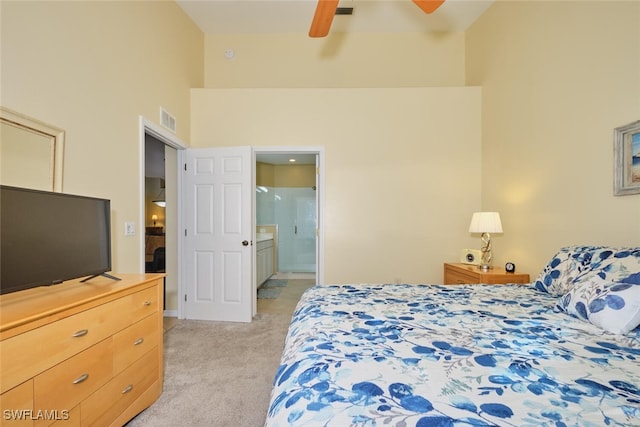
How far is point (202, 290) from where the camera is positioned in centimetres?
338

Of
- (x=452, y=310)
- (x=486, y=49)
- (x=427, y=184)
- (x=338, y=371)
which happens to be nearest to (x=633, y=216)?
(x=452, y=310)

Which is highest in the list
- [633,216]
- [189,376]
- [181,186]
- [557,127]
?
[557,127]

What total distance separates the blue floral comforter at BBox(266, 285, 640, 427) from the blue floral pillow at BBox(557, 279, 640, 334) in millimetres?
41

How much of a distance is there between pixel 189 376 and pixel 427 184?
3.10 m

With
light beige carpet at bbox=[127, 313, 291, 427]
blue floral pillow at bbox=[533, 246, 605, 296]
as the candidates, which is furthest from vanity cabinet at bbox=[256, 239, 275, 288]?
blue floral pillow at bbox=[533, 246, 605, 296]

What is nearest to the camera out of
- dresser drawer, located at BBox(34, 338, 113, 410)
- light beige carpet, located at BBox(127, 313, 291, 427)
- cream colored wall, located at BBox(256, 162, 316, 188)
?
dresser drawer, located at BBox(34, 338, 113, 410)

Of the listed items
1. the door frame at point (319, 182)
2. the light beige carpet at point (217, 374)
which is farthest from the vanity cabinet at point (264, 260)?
the light beige carpet at point (217, 374)

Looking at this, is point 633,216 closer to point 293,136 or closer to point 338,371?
point 338,371

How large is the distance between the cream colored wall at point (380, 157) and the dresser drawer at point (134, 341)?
2.12 metres

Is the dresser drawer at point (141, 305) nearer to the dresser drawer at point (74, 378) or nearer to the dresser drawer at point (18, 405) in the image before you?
the dresser drawer at point (74, 378)

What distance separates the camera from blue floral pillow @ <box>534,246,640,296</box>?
4.58ft

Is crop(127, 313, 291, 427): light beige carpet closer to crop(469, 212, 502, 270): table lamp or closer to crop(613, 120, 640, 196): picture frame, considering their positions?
crop(469, 212, 502, 270): table lamp

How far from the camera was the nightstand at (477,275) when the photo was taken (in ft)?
8.70

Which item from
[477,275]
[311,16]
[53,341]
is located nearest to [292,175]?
[311,16]
